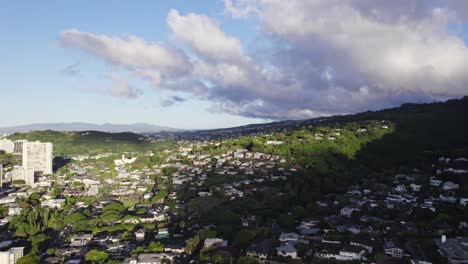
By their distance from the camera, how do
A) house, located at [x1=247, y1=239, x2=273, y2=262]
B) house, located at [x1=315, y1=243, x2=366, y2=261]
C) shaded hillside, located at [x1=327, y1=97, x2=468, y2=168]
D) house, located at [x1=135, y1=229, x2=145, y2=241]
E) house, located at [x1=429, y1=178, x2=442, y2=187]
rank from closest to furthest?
house, located at [x1=315, y1=243, x2=366, y2=261], house, located at [x1=247, y1=239, x2=273, y2=262], house, located at [x1=135, y1=229, x2=145, y2=241], house, located at [x1=429, y1=178, x2=442, y2=187], shaded hillside, located at [x1=327, y1=97, x2=468, y2=168]

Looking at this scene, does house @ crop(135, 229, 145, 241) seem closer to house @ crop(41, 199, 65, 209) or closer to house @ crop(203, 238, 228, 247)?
house @ crop(203, 238, 228, 247)

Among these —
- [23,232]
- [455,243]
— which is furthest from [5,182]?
[455,243]

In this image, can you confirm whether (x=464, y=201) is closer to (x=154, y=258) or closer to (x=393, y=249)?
(x=393, y=249)

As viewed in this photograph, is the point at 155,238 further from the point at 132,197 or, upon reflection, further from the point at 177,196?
the point at 132,197

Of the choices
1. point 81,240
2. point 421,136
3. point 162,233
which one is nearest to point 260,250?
point 162,233

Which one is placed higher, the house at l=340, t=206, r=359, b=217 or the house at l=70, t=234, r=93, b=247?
the house at l=340, t=206, r=359, b=217

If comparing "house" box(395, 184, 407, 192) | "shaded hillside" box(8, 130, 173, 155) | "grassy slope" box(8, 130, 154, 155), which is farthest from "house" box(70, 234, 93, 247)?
"grassy slope" box(8, 130, 154, 155)
